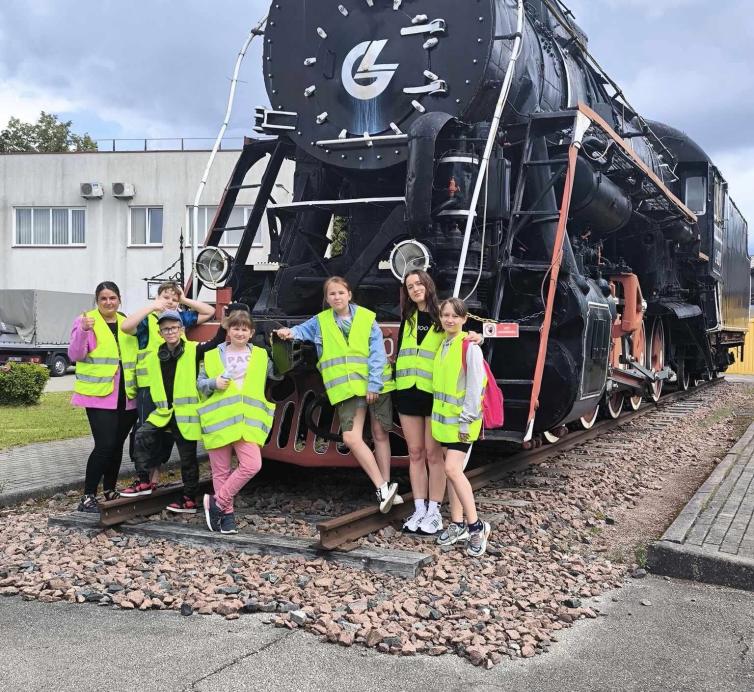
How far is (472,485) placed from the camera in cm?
634

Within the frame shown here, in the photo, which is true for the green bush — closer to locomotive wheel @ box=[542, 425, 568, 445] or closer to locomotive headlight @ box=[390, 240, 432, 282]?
locomotive wheel @ box=[542, 425, 568, 445]

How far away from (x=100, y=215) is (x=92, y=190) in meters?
0.77

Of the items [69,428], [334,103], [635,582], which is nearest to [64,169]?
[69,428]

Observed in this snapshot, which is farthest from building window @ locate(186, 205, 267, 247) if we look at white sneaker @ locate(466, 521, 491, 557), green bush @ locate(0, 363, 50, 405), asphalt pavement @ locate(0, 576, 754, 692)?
asphalt pavement @ locate(0, 576, 754, 692)

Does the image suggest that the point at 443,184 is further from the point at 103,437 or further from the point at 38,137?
the point at 38,137

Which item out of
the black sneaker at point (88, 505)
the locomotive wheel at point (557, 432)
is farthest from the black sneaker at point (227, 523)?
the locomotive wheel at point (557, 432)

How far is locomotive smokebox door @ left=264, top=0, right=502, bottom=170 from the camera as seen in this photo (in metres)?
5.96

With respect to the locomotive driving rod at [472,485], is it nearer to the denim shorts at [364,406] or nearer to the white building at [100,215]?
the denim shorts at [364,406]

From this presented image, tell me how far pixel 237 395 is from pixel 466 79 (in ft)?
9.06

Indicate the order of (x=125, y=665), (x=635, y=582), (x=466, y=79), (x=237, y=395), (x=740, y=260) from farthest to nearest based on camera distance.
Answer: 1. (x=740, y=260)
2. (x=466, y=79)
3. (x=237, y=395)
4. (x=635, y=582)
5. (x=125, y=665)

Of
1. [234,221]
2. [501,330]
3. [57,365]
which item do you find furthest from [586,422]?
[57,365]

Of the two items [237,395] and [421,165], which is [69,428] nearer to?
[237,395]

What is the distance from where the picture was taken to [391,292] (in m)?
6.36

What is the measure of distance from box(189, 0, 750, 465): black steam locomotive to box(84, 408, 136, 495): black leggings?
1032mm
